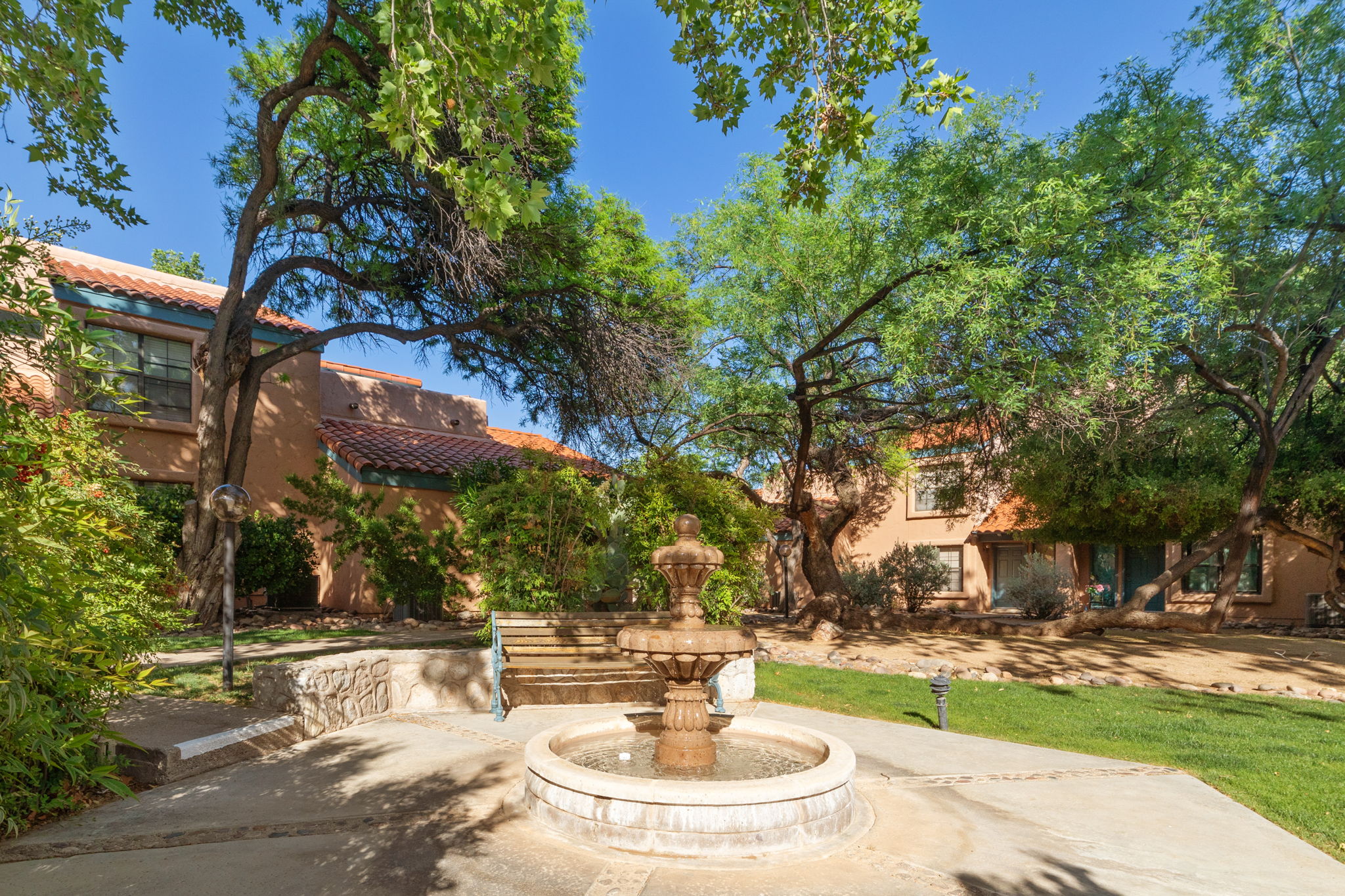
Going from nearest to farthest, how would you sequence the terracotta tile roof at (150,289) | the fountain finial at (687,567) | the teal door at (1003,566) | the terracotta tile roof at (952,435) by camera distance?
the fountain finial at (687,567) → the terracotta tile roof at (150,289) → the terracotta tile roof at (952,435) → the teal door at (1003,566)

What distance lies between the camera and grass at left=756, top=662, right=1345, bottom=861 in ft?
19.3

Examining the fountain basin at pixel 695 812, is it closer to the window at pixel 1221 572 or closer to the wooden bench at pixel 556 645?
the wooden bench at pixel 556 645

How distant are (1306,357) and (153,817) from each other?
2079cm

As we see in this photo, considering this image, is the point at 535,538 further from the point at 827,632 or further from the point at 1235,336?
the point at 1235,336

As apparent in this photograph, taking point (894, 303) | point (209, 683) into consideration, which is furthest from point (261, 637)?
point (894, 303)

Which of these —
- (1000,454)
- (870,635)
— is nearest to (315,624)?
(870,635)

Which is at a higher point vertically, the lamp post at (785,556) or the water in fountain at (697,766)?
the lamp post at (785,556)

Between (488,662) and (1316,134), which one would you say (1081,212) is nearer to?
(1316,134)

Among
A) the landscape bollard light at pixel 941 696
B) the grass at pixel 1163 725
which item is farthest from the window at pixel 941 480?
the landscape bollard light at pixel 941 696

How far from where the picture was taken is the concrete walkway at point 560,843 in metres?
3.91

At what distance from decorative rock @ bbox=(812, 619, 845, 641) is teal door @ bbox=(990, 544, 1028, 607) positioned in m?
12.2

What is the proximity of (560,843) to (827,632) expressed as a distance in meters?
13.0

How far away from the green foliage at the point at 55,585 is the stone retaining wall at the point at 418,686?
1.37 m

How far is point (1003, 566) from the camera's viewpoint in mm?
26859
